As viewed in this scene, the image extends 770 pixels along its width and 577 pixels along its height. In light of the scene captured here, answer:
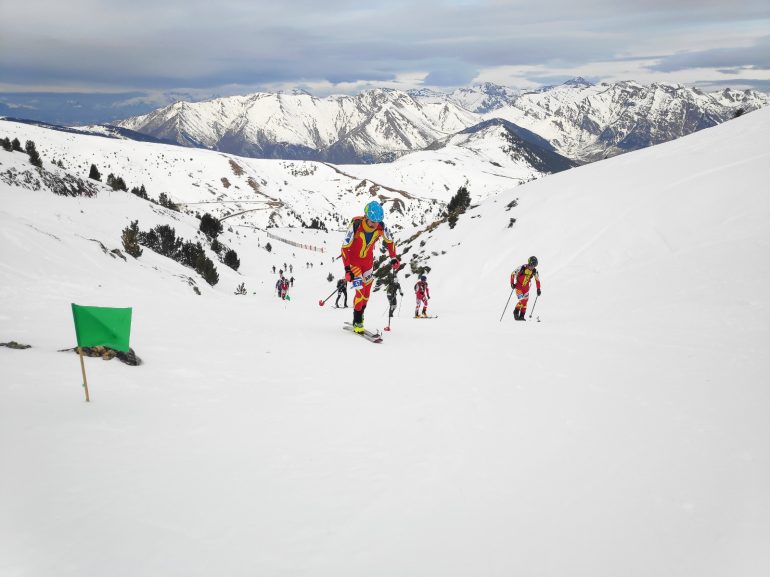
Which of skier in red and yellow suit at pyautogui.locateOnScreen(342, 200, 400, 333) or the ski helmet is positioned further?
skier in red and yellow suit at pyautogui.locateOnScreen(342, 200, 400, 333)

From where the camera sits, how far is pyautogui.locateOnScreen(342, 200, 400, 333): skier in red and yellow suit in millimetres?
11219

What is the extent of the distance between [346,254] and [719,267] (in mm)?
13947

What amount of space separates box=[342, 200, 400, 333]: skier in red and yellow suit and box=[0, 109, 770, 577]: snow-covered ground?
129 cm

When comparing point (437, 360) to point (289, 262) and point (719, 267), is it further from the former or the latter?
point (289, 262)

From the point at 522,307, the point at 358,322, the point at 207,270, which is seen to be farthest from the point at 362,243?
the point at 207,270

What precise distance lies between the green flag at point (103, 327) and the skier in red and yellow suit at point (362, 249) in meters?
6.19

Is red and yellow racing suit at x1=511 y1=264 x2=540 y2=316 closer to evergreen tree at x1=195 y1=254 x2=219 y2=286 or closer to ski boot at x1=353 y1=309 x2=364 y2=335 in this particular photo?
ski boot at x1=353 y1=309 x2=364 y2=335

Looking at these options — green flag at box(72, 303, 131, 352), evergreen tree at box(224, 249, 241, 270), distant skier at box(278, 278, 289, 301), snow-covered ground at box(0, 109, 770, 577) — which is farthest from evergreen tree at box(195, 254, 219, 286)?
green flag at box(72, 303, 131, 352)

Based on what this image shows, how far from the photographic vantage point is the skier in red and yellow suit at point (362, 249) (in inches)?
442

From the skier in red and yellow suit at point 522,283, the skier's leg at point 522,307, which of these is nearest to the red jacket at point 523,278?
the skier in red and yellow suit at point 522,283

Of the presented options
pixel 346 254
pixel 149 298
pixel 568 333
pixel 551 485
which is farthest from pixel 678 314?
pixel 149 298

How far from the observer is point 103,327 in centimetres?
543

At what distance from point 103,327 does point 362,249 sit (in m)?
6.85

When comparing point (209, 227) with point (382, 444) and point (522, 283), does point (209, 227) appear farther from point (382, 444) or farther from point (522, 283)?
point (382, 444)
